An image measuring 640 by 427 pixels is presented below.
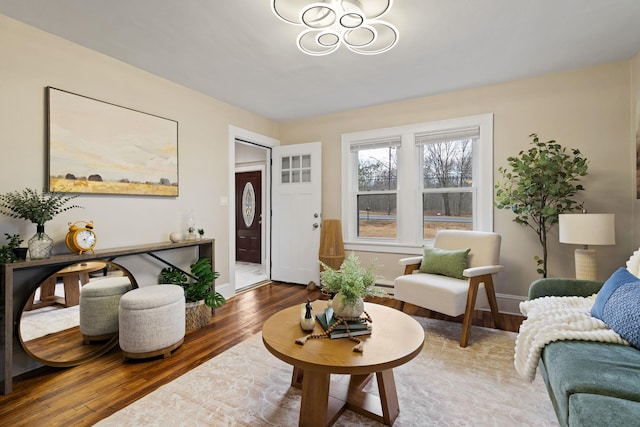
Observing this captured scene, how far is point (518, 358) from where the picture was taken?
1637 millimetres

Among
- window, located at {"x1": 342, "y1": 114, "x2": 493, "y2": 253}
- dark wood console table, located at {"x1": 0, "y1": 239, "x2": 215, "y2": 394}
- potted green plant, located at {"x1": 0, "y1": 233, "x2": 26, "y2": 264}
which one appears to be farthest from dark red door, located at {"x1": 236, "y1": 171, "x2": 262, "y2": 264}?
potted green plant, located at {"x1": 0, "y1": 233, "x2": 26, "y2": 264}

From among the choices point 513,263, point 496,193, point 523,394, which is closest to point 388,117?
point 496,193

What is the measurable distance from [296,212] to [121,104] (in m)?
2.41

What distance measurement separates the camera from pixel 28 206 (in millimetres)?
1945

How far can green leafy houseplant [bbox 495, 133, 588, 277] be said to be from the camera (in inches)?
103

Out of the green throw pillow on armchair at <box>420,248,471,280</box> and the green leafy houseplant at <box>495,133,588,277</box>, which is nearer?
the green leafy houseplant at <box>495,133,588,277</box>

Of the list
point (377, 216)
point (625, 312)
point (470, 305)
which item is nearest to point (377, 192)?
point (377, 216)

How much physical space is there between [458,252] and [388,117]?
1.93 metres

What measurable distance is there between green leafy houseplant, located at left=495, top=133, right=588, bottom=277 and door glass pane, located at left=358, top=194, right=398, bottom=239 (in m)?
1.23

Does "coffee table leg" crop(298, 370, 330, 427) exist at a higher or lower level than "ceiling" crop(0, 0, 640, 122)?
lower

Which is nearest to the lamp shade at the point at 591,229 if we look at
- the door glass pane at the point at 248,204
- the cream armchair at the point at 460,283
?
the cream armchair at the point at 460,283

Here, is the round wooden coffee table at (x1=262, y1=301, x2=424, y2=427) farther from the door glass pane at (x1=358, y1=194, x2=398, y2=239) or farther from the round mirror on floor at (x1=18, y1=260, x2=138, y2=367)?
the door glass pane at (x1=358, y1=194, x2=398, y2=239)

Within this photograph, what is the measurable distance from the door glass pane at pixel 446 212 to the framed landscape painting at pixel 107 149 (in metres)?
2.91

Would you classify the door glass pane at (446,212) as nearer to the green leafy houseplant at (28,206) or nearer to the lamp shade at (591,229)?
the lamp shade at (591,229)
